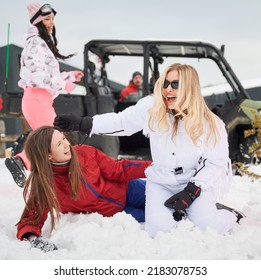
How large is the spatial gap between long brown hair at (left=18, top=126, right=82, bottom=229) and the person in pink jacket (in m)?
1.08

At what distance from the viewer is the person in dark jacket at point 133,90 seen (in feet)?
17.8

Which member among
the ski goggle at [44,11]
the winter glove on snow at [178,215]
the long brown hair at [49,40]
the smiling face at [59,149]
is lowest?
the winter glove on snow at [178,215]

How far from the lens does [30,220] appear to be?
242 cm

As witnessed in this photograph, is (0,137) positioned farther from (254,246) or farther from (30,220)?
(254,246)

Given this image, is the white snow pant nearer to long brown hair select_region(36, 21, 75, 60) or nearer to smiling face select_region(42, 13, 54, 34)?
long brown hair select_region(36, 21, 75, 60)

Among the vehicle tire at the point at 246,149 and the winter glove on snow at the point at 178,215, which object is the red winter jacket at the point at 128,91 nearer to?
the vehicle tire at the point at 246,149

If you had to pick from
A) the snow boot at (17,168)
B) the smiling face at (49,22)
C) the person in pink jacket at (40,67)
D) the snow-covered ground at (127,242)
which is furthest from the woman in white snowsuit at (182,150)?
the smiling face at (49,22)

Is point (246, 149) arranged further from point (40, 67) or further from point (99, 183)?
point (99, 183)

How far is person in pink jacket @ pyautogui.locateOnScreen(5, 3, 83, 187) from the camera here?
363 centimetres

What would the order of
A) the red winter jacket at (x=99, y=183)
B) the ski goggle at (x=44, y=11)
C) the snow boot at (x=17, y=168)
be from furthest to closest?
1. the ski goggle at (x=44, y=11)
2. the snow boot at (x=17, y=168)
3. the red winter jacket at (x=99, y=183)

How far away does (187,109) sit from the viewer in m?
2.46

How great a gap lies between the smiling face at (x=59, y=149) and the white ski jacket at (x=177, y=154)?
7.6 inches

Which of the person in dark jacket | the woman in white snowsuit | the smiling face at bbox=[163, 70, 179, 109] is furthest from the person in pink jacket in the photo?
the person in dark jacket

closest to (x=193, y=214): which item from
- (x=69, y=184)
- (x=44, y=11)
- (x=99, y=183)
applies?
(x=99, y=183)
